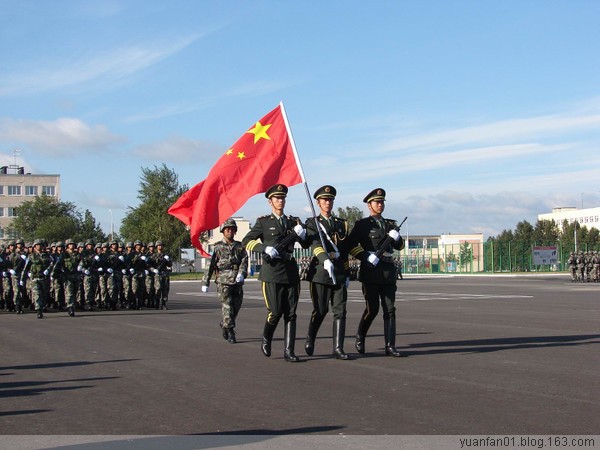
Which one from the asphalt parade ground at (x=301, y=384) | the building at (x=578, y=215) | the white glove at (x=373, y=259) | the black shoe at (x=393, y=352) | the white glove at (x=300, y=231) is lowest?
the asphalt parade ground at (x=301, y=384)

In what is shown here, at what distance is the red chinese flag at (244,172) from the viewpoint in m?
12.6

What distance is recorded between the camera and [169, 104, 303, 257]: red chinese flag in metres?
12.6

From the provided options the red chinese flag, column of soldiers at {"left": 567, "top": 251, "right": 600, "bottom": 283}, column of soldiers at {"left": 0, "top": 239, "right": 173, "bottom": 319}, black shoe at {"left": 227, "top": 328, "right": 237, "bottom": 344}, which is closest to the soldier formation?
the red chinese flag

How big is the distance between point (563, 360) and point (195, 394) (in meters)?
4.56

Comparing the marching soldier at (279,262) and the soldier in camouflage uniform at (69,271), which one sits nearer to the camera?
the marching soldier at (279,262)

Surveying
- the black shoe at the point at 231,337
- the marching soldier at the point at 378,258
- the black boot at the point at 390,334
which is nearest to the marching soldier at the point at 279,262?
the marching soldier at the point at 378,258

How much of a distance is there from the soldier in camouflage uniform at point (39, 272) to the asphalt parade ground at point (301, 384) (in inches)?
214

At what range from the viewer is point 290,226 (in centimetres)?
1039

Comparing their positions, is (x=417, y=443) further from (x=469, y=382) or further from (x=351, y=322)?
(x=351, y=322)

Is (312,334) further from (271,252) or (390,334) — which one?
(271,252)

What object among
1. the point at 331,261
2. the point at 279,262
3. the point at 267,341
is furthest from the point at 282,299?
the point at 331,261

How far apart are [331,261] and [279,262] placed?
672mm

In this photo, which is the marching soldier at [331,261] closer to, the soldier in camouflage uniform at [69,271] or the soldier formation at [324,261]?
the soldier formation at [324,261]

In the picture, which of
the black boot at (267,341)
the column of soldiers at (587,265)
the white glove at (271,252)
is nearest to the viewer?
the white glove at (271,252)
